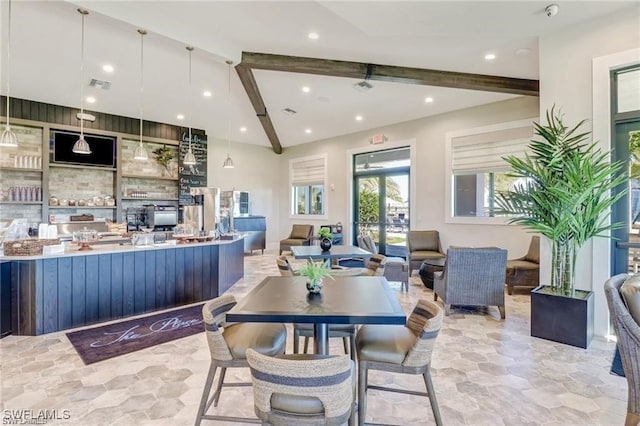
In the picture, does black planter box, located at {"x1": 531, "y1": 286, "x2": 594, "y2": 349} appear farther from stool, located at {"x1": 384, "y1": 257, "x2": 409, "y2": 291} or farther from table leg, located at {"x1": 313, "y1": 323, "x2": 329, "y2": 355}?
table leg, located at {"x1": 313, "y1": 323, "x2": 329, "y2": 355}

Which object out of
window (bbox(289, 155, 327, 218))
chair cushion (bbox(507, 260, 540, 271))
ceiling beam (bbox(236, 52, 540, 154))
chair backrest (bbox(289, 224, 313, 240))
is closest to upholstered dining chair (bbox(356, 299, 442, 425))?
chair cushion (bbox(507, 260, 540, 271))

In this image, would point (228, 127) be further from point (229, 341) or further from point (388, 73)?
point (229, 341)

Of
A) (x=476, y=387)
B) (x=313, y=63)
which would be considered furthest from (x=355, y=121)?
(x=476, y=387)

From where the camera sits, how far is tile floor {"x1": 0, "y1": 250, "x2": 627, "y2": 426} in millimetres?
2189

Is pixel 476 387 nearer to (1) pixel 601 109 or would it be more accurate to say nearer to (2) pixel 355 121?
(1) pixel 601 109

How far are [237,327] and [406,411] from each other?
4.29ft

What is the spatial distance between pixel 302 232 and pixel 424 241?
363cm

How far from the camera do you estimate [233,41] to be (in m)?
4.84

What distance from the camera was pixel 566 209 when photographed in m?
3.30

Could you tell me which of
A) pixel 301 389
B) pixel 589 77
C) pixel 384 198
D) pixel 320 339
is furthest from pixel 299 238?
pixel 301 389

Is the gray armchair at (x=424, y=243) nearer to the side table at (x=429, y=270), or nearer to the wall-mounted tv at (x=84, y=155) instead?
the side table at (x=429, y=270)

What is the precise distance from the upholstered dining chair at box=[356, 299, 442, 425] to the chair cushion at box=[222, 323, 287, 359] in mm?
515

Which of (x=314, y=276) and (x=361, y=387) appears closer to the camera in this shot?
(x=361, y=387)

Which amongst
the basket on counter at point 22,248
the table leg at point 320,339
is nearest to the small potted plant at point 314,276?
the table leg at point 320,339
